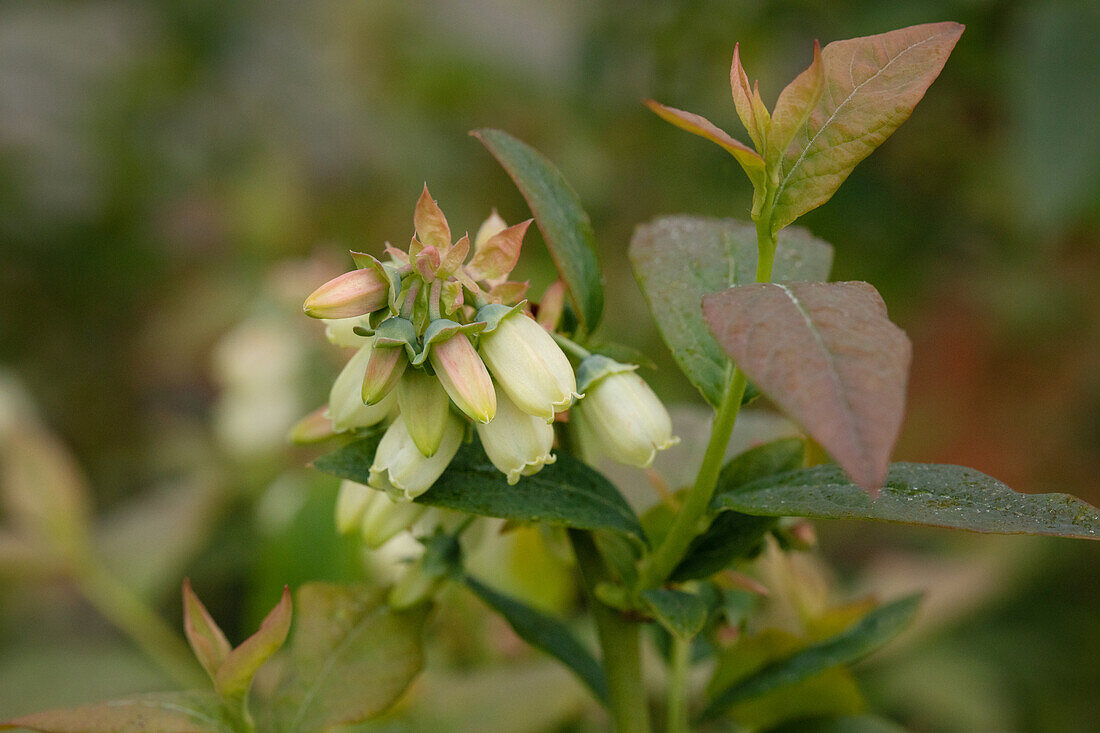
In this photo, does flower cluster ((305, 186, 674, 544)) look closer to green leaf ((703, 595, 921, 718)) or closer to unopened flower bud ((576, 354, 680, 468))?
unopened flower bud ((576, 354, 680, 468))

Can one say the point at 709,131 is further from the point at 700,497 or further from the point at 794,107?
the point at 700,497

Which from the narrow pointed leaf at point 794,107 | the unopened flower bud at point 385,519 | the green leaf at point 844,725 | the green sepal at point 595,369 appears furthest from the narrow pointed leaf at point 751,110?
the green leaf at point 844,725

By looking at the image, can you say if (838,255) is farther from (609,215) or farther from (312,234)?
(312,234)

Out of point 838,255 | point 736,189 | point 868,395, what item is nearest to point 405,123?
point 736,189

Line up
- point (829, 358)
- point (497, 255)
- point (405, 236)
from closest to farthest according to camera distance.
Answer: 1. point (829, 358)
2. point (497, 255)
3. point (405, 236)

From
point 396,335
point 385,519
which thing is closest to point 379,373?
point 396,335

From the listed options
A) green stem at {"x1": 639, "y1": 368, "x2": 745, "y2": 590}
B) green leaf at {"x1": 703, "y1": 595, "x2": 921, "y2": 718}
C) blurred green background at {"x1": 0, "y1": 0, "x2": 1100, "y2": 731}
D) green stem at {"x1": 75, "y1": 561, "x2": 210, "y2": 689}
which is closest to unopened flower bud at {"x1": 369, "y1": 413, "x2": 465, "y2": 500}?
green stem at {"x1": 639, "y1": 368, "x2": 745, "y2": 590}
